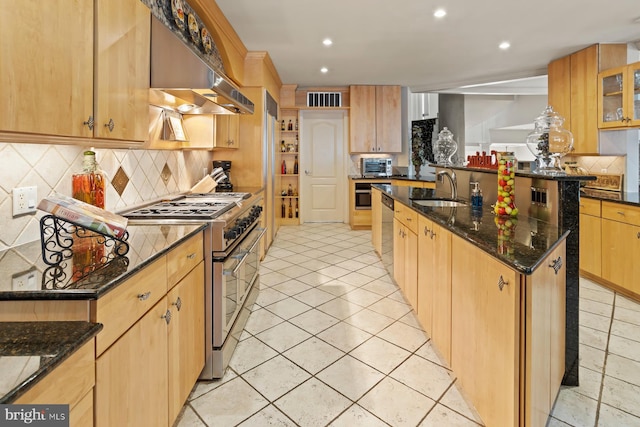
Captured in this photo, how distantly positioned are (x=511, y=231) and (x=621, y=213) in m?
2.29

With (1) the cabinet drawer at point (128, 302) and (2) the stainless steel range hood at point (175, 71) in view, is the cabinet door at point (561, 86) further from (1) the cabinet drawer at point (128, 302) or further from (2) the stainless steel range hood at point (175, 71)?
(1) the cabinet drawer at point (128, 302)

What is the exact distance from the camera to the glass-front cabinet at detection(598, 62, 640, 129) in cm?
378

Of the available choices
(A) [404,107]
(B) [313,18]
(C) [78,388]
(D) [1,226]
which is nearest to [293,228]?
(A) [404,107]

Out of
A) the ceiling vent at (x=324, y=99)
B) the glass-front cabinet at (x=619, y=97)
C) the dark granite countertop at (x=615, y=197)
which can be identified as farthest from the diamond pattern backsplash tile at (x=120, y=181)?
the ceiling vent at (x=324, y=99)

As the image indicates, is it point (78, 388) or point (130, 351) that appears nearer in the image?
point (78, 388)

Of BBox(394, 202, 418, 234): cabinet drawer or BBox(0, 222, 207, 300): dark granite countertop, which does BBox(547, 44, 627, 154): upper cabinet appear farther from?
BBox(0, 222, 207, 300): dark granite countertop

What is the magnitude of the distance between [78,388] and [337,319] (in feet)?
6.94

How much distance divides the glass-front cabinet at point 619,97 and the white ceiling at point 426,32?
1.38ft

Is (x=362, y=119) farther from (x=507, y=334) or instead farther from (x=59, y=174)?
(x=507, y=334)

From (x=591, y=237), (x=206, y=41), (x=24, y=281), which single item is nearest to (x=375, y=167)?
(x=591, y=237)

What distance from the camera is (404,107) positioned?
6754mm

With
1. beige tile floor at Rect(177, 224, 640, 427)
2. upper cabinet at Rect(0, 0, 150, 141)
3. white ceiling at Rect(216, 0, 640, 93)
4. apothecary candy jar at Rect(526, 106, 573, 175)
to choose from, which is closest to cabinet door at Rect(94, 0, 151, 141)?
upper cabinet at Rect(0, 0, 150, 141)

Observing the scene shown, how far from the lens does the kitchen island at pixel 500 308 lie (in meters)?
1.32

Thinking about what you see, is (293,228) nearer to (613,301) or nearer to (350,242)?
(350,242)
